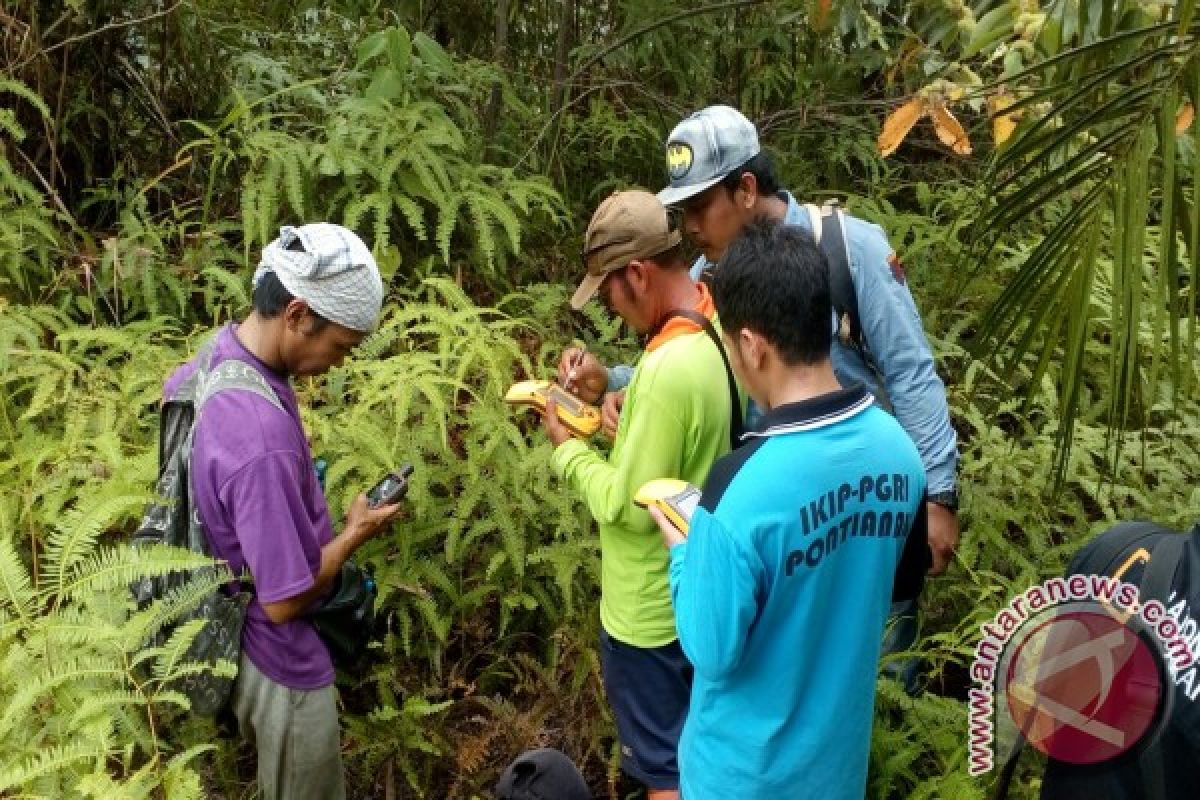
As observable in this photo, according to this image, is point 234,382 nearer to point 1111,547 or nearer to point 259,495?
point 259,495

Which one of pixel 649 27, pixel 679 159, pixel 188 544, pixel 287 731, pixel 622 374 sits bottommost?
pixel 287 731

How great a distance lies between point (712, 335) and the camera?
287 centimetres

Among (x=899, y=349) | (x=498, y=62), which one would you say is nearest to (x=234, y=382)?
(x=899, y=349)

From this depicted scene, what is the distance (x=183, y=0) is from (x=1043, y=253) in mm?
5543

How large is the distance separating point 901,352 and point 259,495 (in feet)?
6.37

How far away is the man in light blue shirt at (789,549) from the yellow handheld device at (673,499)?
0.05 metres

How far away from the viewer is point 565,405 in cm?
328

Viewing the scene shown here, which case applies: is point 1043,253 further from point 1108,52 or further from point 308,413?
point 308,413

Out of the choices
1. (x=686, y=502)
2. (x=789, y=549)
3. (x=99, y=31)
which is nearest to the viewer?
(x=789, y=549)

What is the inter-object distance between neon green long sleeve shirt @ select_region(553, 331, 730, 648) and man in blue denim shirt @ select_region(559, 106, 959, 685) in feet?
1.32

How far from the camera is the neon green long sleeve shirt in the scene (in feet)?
9.02

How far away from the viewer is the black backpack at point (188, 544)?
Result: 2752mm

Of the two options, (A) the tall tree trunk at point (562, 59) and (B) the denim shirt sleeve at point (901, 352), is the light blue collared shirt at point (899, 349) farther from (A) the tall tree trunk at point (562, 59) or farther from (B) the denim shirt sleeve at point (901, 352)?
(A) the tall tree trunk at point (562, 59)

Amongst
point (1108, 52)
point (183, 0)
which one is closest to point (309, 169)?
point (183, 0)
